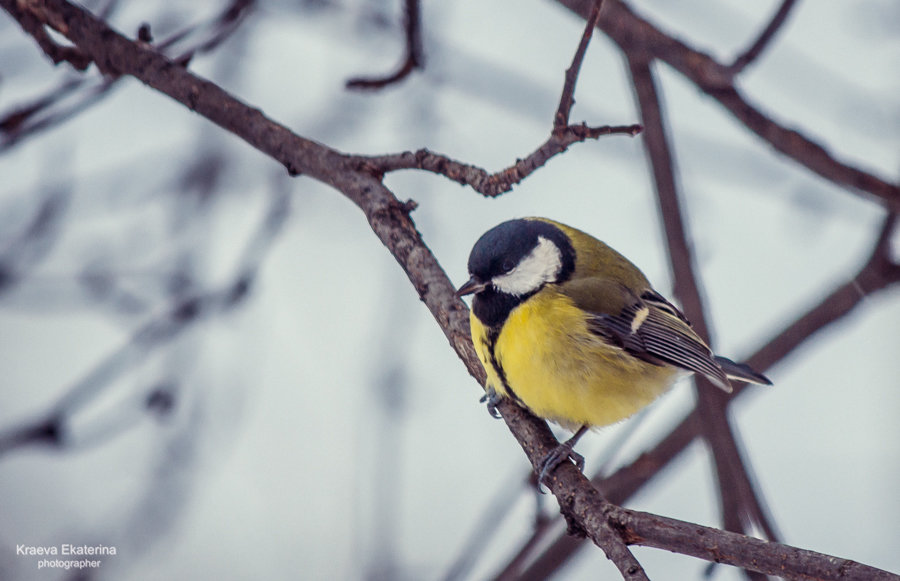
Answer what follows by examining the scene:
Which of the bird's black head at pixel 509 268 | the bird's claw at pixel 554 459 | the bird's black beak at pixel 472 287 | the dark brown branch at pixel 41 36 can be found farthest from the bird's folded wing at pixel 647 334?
the dark brown branch at pixel 41 36

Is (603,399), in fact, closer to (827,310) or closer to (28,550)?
(827,310)

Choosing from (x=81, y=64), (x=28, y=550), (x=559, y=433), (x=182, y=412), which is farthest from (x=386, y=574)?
(x=81, y=64)

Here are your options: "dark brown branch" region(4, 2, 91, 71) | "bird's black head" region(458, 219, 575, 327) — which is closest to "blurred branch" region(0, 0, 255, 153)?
"dark brown branch" region(4, 2, 91, 71)

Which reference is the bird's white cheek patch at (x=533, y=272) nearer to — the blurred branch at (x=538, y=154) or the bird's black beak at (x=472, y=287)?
the bird's black beak at (x=472, y=287)

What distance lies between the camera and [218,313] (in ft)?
7.18

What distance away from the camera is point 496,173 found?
1411mm

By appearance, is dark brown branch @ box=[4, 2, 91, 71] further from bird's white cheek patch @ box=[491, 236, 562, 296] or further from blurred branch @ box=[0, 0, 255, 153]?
bird's white cheek patch @ box=[491, 236, 562, 296]

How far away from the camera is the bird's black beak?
68.1 inches

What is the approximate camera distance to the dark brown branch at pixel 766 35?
6.24 ft

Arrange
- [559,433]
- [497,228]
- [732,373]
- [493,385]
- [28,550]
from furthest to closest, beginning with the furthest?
[28,550], [559,433], [732,373], [497,228], [493,385]

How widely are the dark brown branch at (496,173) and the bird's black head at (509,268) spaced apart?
308mm

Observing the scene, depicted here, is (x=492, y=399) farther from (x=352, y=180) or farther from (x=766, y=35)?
(x=766, y=35)

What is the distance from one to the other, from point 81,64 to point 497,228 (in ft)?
3.35

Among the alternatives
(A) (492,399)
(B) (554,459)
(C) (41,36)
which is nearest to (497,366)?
(A) (492,399)
